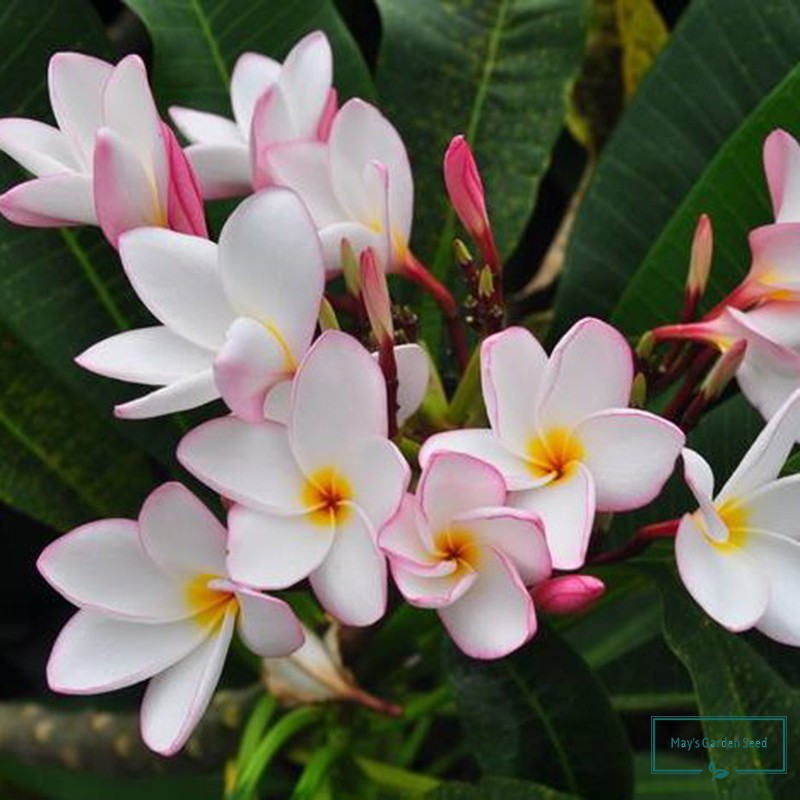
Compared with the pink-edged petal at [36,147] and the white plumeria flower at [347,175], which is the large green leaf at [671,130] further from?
the pink-edged petal at [36,147]

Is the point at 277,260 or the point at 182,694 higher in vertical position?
the point at 277,260

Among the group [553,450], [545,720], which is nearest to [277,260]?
[553,450]

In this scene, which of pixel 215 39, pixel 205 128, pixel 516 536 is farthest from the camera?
pixel 215 39

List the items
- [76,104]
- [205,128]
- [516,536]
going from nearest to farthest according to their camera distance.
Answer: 1. [516,536]
2. [76,104]
3. [205,128]

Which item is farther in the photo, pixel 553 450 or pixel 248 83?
pixel 248 83

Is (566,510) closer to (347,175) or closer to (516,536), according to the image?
(516,536)

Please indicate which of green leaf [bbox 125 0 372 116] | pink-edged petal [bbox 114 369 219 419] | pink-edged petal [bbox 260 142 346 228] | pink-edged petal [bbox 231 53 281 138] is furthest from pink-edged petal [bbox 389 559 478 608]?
green leaf [bbox 125 0 372 116]
